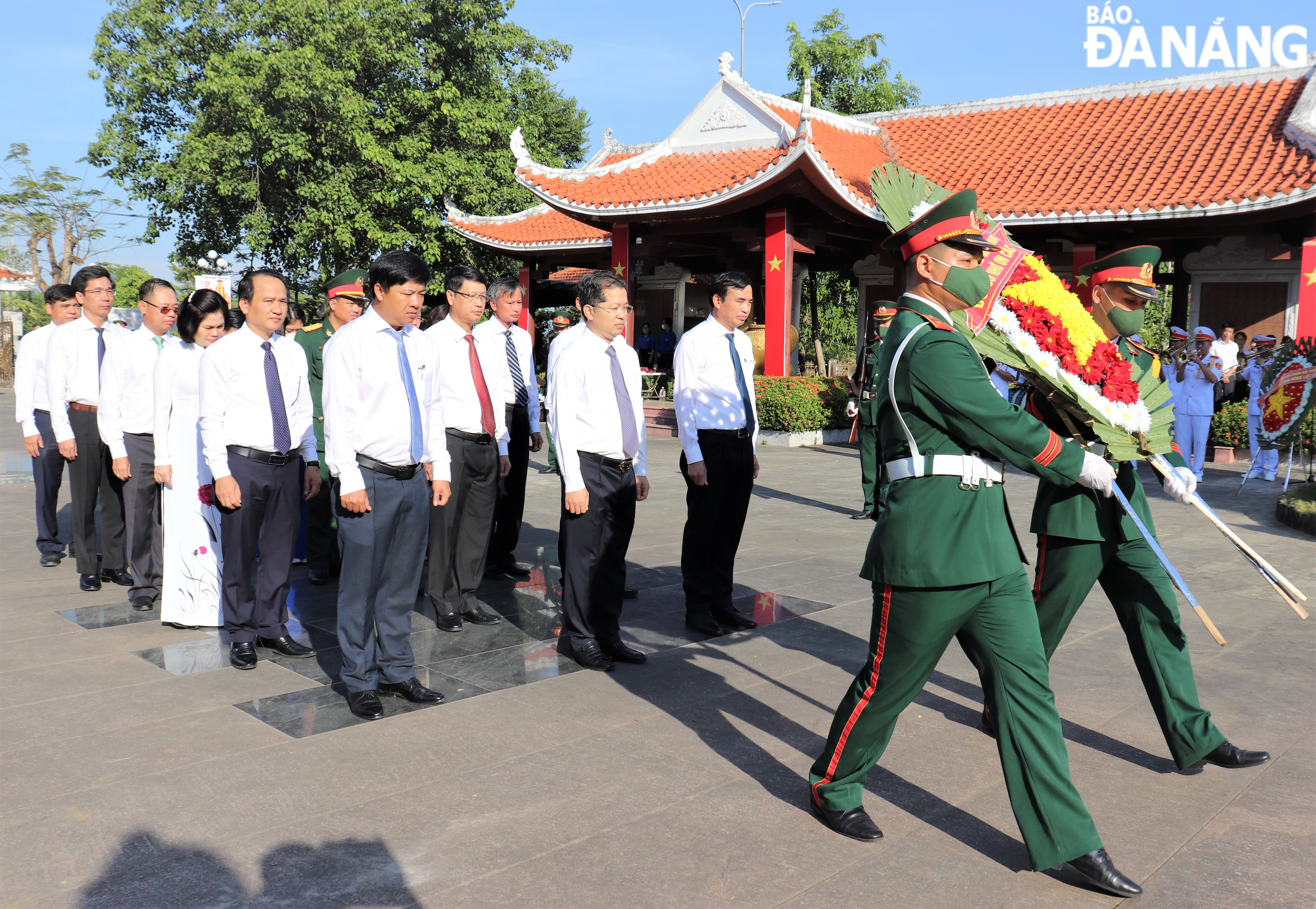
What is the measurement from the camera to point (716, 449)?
506cm

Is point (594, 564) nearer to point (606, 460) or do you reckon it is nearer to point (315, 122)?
point (606, 460)

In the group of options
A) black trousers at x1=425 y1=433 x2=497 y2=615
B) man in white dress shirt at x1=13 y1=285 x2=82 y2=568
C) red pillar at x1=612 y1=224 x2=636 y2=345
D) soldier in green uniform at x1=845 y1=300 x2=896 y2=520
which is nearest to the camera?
black trousers at x1=425 y1=433 x2=497 y2=615

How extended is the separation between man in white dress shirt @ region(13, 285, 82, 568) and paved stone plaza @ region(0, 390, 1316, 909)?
3.69 ft

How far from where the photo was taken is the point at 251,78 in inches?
766

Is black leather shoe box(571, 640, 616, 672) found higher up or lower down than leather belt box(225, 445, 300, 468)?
lower down

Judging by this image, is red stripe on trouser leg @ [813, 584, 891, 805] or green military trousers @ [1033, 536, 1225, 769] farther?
green military trousers @ [1033, 536, 1225, 769]

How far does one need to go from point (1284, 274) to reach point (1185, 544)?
931 cm

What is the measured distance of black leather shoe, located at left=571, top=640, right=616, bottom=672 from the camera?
439 centimetres

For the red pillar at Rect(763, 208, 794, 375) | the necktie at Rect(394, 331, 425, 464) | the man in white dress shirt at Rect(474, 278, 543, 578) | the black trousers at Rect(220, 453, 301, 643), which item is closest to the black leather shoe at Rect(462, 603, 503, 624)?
the man in white dress shirt at Rect(474, 278, 543, 578)

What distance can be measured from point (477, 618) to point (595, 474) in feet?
4.00

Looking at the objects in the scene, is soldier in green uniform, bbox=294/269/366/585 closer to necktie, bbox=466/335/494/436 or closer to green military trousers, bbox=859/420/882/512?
necktie, bbox=466/335/494/436

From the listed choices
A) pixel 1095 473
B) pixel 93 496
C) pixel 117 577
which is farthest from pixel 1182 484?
pixel 93 496

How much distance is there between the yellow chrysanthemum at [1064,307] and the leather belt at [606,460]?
1.98 m

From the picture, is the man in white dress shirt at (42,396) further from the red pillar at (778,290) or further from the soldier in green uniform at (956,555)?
the red pillar at (778,290)
